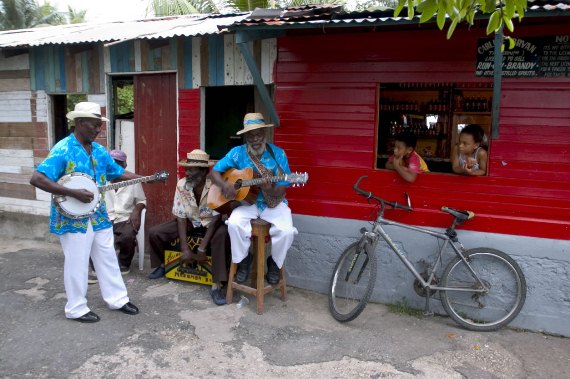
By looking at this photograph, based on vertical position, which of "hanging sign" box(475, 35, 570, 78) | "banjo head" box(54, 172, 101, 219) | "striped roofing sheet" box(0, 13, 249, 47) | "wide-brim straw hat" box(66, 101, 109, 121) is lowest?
"banjo head" box(54, 172, 101, 219)

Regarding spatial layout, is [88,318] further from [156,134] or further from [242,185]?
[156,134]

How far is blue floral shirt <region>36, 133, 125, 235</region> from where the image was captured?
12.7 feet

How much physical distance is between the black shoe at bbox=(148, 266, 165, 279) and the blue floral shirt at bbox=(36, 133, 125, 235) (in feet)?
4.00

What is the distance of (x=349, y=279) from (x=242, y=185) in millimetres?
1353

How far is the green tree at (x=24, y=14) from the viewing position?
68.5 ft

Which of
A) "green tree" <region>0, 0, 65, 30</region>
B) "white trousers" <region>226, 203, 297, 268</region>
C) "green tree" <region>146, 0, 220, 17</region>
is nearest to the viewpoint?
"white trousers" <region>226, 203, 297, 268</region>

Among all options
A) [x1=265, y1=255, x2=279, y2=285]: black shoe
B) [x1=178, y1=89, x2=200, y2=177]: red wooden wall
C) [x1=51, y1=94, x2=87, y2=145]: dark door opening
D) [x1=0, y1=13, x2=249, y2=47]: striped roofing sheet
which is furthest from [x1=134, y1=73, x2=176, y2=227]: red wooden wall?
[x1=265, y1=255, x2=279, y2=285]: black shoe

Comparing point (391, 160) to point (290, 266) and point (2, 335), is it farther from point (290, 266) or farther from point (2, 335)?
point (2, 335)

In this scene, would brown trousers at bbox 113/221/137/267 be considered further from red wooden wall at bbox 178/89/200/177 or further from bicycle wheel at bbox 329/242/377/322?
bicycle wheel at bbox 329/242/377/322

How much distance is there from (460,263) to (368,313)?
97 centimetres

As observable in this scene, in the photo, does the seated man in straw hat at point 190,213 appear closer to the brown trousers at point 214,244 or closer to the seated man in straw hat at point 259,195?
the brown trousers at point 214,244

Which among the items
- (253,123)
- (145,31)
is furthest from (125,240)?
(145,31)

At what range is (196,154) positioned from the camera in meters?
5.12

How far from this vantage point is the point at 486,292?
4.30 meters
